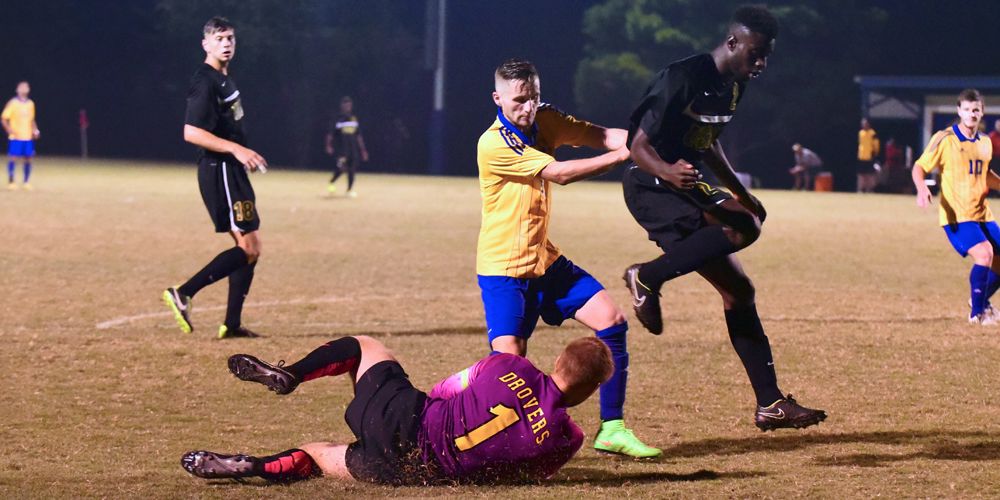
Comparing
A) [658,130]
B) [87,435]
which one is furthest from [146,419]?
[658,130]

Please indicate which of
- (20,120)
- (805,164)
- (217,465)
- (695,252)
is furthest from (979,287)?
(805,164)

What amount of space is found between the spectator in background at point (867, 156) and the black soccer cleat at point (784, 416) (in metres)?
34.2

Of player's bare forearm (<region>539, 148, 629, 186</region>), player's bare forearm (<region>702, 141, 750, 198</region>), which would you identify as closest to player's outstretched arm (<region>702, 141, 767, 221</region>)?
player's bare forearm (<region>702, 141, 750, 198</region>)

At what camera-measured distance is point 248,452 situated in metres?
6.35

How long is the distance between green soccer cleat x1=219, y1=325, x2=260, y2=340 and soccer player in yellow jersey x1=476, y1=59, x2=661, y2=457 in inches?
167

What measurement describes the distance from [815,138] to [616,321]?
42592 millimetres

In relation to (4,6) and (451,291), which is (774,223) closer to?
(451,291)

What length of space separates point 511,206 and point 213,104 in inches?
164

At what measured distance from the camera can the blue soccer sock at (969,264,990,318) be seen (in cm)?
1116

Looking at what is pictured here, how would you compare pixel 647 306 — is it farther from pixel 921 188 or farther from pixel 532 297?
pixel 921 188

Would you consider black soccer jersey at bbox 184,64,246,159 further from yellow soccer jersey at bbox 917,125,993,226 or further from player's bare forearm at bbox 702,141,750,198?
yellow soccer jersey at bbox 917,125,993,226

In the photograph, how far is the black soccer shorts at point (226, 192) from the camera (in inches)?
385

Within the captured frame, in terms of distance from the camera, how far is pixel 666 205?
6793 mm

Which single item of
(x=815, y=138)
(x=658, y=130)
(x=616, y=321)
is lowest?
(x=815, y=138)
